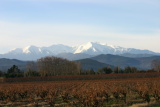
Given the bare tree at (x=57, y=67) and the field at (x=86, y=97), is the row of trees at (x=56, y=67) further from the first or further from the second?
the field at (x=86, y=97)

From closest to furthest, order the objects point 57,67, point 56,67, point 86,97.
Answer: point 86,97 < point 56,67 < point 57,67

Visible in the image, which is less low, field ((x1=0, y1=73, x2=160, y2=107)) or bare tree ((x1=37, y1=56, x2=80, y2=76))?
A: bare tree ((x1=37, y1=56, x2=80, y2=76))

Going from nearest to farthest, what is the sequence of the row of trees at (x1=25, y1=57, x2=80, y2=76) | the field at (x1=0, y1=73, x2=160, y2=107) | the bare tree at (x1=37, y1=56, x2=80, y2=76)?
the field at (x1=0, y1=73, x2=160, y2=107)
the row of trees at (x1=25, y1=57, x2=80, y2=76)
the bare tree at (x1=37, y1=56, x2=80, y2=76)

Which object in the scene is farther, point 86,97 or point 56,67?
point 56,67

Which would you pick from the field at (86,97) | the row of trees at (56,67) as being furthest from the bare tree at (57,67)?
the field at (86,97)

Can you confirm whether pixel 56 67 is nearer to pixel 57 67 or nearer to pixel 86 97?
pixel 57 67

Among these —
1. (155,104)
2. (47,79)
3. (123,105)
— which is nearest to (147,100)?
(155,104)

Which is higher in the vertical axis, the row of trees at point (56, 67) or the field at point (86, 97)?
the row of trees at point (56, 67)

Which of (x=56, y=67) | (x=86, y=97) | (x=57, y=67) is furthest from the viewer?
(x=57, y=67)

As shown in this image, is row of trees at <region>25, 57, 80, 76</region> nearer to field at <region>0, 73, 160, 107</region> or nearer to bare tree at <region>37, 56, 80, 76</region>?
bare tree at <region>37, 56, 80, 76</region>

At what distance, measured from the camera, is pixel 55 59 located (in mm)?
116375

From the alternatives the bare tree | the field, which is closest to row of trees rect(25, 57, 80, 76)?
the bare tree

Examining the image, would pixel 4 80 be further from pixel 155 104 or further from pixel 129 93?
pixel 155 104

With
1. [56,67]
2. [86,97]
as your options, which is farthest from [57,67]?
[86,97]
